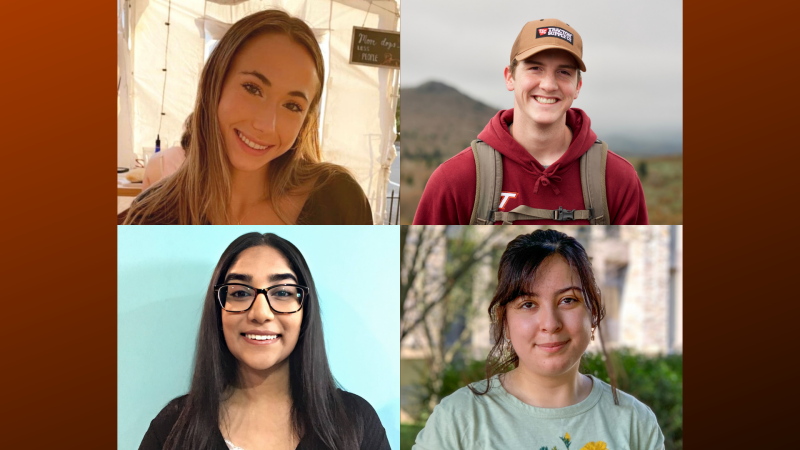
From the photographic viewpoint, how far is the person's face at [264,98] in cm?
305

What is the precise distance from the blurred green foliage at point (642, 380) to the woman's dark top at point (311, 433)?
0.50ft

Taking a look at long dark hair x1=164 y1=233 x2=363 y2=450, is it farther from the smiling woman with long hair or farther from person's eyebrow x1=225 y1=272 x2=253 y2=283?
the smiling woman with long hair

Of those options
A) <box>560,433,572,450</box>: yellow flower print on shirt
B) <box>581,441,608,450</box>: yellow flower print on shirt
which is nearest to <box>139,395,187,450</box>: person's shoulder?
<box>560,433,572,450</box>: yellow flower print on shirt

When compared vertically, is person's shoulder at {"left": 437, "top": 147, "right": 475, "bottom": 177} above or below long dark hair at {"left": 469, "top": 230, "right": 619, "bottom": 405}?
above

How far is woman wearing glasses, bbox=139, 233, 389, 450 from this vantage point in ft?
10.1

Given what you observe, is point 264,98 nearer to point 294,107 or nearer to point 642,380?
point 294,107

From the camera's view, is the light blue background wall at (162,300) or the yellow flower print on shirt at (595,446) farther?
the yellow flower print on shirt at (595,446)

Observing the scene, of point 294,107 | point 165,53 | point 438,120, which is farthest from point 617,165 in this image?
point 165,53

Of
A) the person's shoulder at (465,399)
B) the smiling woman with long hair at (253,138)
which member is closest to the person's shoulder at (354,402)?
the person's shoulder at (465,399)

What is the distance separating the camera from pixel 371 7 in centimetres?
315

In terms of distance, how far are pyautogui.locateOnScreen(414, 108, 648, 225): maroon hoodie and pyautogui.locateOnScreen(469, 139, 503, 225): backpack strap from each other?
0.02 meters

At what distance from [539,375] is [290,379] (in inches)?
44.2

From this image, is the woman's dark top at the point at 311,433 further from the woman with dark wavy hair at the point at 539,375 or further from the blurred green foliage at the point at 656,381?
the blurred green foliage at the point at 656,381

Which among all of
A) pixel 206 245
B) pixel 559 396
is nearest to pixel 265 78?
pixel 206 245
